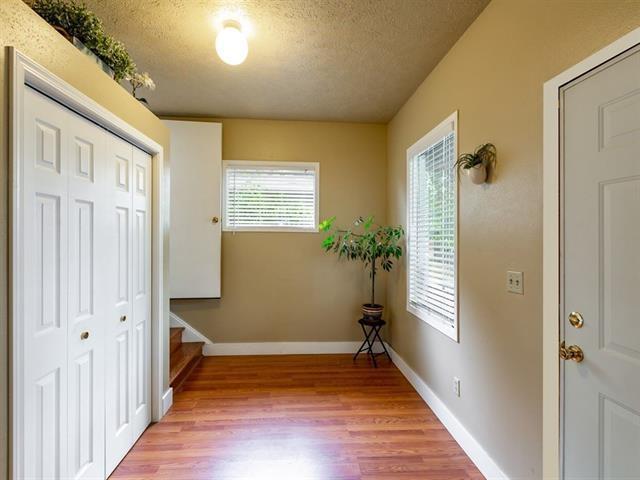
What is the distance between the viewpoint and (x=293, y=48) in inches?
89.4

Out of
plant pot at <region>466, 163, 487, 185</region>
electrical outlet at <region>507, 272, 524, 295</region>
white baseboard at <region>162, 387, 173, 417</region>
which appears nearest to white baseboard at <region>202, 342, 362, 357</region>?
white baseboard at <region>162, 387, 173, 417</region>

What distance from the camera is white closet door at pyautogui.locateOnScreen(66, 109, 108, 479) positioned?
1495mm

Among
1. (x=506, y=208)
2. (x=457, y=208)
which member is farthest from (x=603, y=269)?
(x=457, y=208)

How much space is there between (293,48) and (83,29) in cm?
124

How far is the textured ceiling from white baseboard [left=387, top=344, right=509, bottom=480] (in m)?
2.56

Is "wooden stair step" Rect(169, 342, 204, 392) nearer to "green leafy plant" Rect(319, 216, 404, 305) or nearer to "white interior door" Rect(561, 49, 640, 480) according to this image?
"green leafy plant" Rect(319, 216, 404, 305)

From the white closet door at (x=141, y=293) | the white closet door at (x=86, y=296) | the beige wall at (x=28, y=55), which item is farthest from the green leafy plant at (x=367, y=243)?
the beige wall at (x=28, y=55)

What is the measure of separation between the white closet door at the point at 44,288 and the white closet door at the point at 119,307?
35 centimetres

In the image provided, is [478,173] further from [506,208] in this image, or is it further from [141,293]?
[141,293]

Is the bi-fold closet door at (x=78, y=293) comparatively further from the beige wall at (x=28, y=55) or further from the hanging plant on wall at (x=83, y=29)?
the hanging plant on wall at (x=83, y=29)

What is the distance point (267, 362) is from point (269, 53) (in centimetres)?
290

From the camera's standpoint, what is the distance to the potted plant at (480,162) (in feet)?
5.95

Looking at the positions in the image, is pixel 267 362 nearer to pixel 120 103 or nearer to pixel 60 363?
pixel 60 363

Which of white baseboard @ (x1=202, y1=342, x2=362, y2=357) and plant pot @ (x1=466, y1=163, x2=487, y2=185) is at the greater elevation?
plant pot @ (x1=466, y1=163, x2=487, y2=185)
